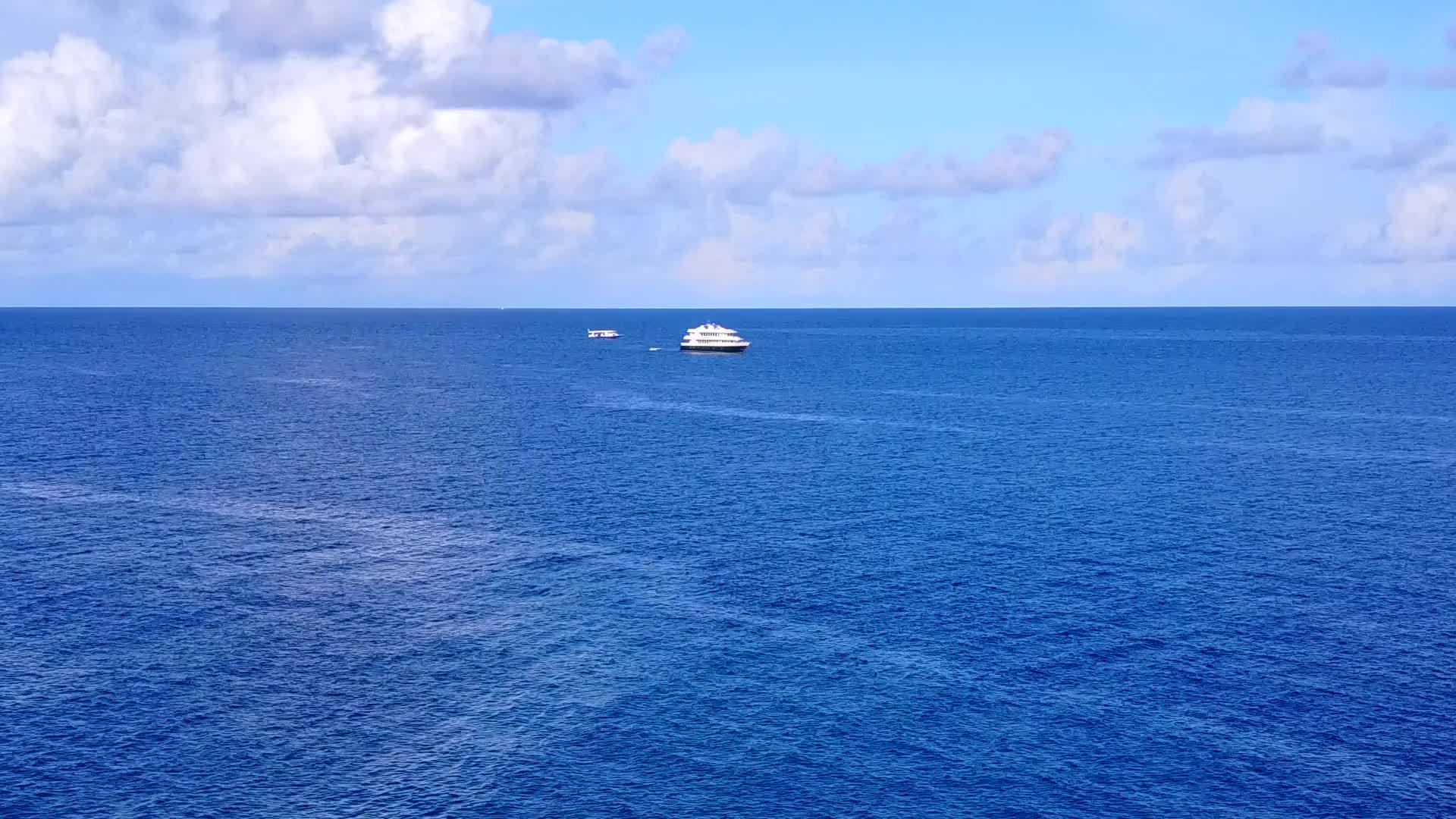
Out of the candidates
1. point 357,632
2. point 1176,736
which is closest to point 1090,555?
point 1176,736

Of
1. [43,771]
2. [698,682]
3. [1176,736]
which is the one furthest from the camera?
[698,682]

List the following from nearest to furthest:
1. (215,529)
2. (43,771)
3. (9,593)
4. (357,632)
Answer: (43,771)
(357,632)
(9,593)
(215,529)

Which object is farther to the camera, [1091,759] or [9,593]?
[9,593]

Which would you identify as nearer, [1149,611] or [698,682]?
[698,682]

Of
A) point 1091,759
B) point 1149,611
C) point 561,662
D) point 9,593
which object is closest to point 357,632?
point 561,662

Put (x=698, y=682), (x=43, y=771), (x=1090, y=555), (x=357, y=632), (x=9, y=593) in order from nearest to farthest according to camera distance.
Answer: (x=43, y=771)
(x=698, y=682)
(x=357, y=632)
(x=9, y=593)
(x=1090, y=555)

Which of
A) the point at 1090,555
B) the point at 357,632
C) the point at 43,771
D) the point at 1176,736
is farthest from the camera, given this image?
the point at 1090,555

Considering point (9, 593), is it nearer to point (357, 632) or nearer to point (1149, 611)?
point (357, 632)

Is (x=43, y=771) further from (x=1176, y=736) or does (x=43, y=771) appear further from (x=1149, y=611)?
(x=1149, y=611)
